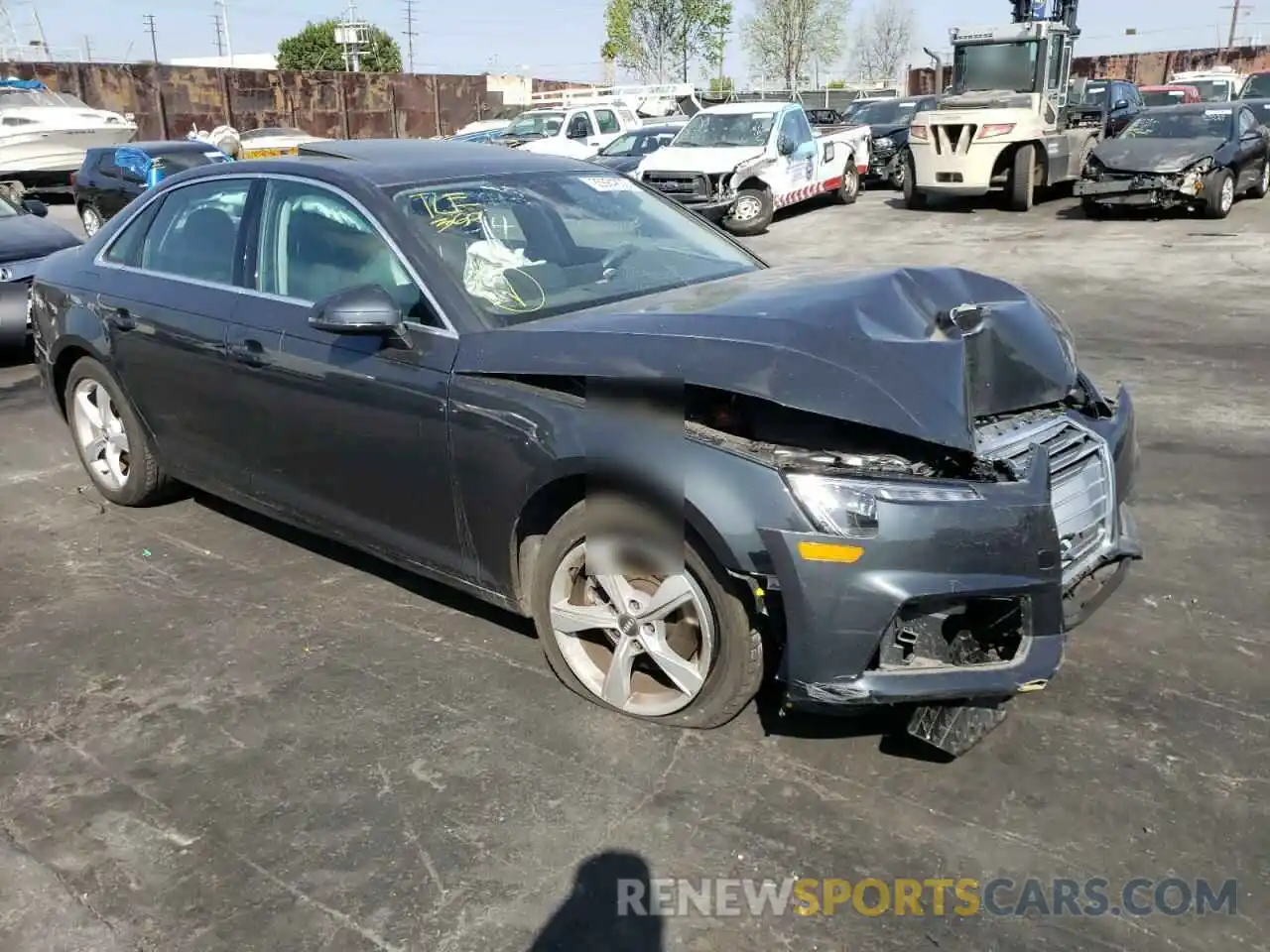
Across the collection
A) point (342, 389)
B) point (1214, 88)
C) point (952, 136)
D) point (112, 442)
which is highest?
point (1214, 88)

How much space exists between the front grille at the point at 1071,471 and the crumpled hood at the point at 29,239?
27.4 feet

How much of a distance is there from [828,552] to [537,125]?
2147cm

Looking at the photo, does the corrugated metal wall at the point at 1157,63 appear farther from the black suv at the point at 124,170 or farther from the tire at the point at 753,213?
the black suv at the point at 124,170

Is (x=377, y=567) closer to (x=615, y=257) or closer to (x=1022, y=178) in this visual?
(x=615, y=257)

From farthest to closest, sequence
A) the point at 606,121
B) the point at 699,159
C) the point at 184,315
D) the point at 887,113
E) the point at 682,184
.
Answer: the point at 887,113, the point at 606,121, the point at 699,159, the point at 682,184, the point at 184,315

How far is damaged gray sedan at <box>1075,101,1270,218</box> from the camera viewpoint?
1468 centimetres

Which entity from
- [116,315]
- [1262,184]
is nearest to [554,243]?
[116,315]

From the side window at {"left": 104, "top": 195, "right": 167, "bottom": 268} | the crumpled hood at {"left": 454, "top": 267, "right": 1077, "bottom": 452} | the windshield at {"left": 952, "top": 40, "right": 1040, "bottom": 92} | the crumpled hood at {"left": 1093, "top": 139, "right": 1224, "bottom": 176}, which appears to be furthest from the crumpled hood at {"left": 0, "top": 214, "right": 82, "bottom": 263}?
the windshield at {"left": 952, "top": 40, "right": 1040, "bottom": 92}

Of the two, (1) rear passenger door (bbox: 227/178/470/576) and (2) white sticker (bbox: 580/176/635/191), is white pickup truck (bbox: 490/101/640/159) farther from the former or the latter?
(1) rear passenger door (bbox: 227/178/470/576)

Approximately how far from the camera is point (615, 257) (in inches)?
161

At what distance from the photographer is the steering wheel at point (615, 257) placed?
399 centimetres

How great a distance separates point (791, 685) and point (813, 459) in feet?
2.01

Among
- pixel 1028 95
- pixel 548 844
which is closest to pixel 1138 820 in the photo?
pixel 548 844

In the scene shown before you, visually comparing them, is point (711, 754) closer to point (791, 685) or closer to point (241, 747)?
point (791, 685)
